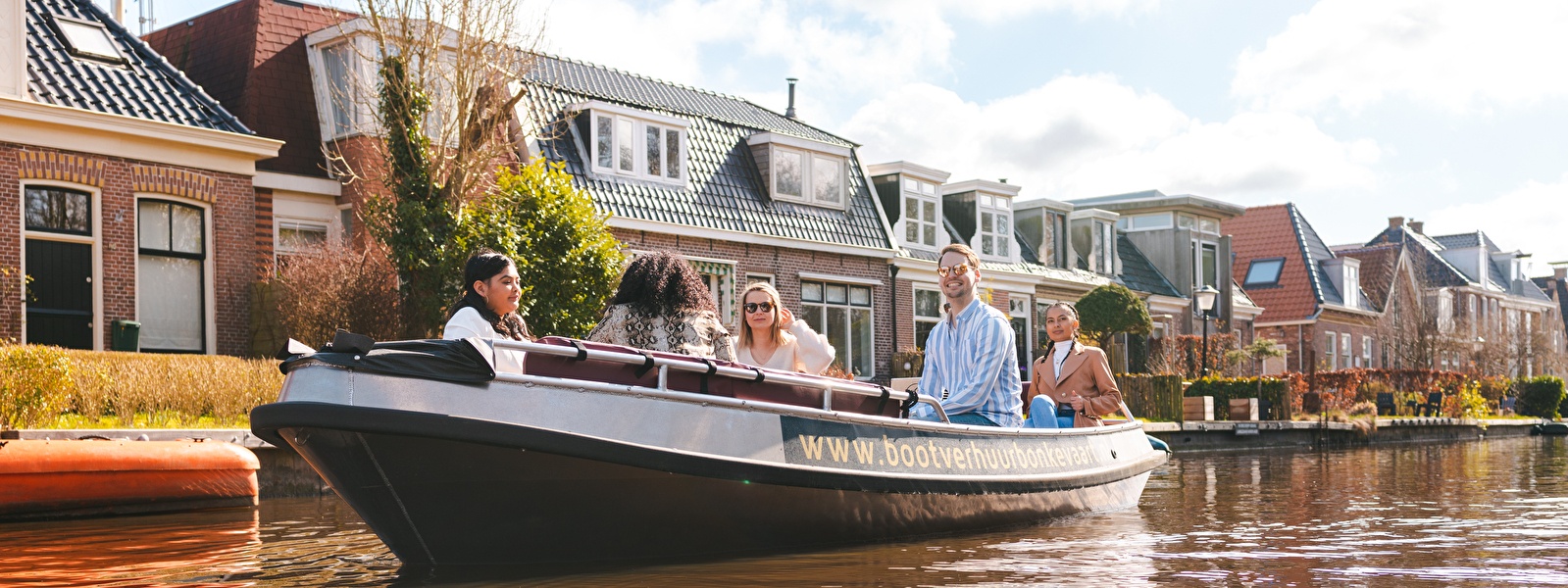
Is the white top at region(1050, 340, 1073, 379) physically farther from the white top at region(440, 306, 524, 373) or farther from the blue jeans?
the white top at region(440, 306, 524, 373)

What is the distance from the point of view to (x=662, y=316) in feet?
23.3

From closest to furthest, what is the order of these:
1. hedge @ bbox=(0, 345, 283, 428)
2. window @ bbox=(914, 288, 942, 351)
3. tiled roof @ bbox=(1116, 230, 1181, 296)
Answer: hedge @ bbox=(0, 345, 283, 428) < window @ bbox=(914, 288, 942, 351) < tiled roof @ bbox=(1116, 230, 1181, 296)

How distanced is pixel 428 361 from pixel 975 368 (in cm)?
326

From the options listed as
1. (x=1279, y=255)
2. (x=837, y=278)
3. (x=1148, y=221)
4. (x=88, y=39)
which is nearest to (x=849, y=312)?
(x=837, y=278)

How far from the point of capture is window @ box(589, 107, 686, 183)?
2084 cm

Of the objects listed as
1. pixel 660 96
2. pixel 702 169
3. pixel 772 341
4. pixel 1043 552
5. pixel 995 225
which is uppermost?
pixel 660 96

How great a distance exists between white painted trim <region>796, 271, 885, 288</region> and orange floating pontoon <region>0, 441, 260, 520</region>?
14137 millimetres

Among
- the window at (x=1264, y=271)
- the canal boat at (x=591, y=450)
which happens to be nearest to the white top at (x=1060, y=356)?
the canal boat at (x=591, y=450)

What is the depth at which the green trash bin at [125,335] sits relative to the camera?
15657 millimetres

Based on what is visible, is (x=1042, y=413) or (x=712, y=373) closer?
(x=712, y=373)

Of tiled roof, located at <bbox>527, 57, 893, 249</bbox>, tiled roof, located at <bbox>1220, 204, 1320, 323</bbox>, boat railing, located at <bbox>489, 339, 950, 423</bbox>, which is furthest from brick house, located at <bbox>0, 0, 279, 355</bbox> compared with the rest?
tiled roof, located at <bbox>1220, 204, 1320, 323</bbox>

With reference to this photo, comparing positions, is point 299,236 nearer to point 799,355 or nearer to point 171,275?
point 171,275

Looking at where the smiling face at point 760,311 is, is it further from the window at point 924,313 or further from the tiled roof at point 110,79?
the window at point 924,313

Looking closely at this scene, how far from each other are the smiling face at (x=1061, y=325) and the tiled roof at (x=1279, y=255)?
3109cm
